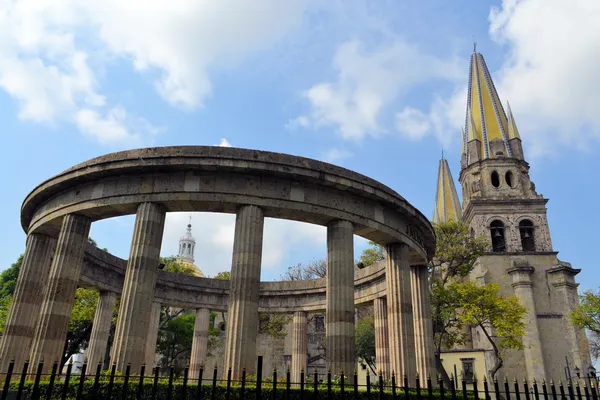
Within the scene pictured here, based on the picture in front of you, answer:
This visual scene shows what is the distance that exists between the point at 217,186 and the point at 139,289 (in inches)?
181

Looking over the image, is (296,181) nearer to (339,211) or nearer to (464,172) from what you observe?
(339,211)

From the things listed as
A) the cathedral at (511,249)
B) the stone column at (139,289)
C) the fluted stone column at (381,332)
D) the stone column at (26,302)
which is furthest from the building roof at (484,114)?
the stone column at (26,302)

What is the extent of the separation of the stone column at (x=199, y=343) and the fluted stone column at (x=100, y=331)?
6.01 metres

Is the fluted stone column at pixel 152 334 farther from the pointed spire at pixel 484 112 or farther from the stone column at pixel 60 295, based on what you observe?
the pointed spire at pixel 484 112

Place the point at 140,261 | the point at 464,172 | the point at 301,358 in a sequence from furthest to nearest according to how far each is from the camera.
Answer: the point at 464,172 < the point at 301,358 < the point at 140,261

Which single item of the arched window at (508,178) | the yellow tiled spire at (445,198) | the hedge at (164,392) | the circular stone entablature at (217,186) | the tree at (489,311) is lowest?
the hedge at (164,392)

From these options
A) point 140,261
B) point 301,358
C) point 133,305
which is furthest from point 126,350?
point 301,358

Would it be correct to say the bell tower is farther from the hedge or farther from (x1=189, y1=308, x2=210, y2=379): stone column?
the hedge

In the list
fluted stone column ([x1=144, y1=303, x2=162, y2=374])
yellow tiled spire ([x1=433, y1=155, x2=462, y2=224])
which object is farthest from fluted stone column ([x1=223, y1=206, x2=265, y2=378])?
yellow tiled spire ([x1=433, y1=155, x2=462, y2=224])

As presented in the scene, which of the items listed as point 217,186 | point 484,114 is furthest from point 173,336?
point 484,114

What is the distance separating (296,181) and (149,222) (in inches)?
227

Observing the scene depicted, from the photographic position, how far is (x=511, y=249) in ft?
162

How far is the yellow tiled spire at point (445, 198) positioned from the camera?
69.7m

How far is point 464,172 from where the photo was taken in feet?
186
